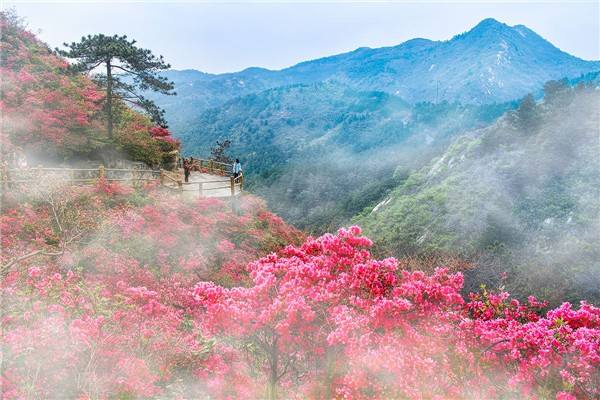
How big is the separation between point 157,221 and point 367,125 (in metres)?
124

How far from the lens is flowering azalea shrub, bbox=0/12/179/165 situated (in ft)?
43.9

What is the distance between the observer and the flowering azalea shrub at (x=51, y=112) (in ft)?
43.9

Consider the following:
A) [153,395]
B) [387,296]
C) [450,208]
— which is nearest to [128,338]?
[153,395]

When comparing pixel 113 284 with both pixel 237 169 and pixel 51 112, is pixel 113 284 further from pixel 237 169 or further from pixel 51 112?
pixel 237 169

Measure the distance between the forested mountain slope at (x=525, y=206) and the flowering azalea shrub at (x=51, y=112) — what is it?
17.5 metres

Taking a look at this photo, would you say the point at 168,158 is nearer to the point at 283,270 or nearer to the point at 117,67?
the point at 117,67

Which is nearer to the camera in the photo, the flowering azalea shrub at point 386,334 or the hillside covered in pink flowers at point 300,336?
the flowering azalea shrub at point 386,334

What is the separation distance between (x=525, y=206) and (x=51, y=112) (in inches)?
1312

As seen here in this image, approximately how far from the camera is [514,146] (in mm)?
41375

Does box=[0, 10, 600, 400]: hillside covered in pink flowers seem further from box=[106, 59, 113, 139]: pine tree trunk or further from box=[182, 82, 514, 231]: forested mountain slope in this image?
box=[182, 82, 514, 231]: forested mountain slope

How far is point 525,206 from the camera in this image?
31234 millimetres

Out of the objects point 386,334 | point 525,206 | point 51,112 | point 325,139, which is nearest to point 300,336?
point 386,334

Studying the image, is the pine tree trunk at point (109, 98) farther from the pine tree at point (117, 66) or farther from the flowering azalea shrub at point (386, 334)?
the flowering azalea shrub at point (386, 334)

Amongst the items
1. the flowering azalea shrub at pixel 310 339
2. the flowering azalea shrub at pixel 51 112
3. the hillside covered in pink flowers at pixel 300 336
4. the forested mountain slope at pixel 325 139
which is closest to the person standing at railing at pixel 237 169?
the flowering azalea shrub at pixel 51 112
